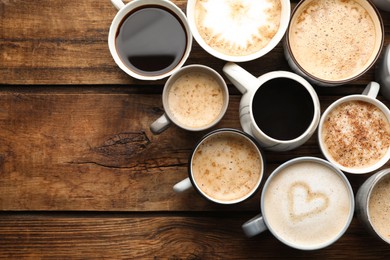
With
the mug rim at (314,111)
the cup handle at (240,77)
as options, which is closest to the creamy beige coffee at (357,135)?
the mug rim at (314,111)

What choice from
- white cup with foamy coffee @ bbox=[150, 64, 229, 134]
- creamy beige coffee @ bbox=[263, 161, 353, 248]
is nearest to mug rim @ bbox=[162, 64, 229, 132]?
white cup with foamy coffee @ bbox=[150, 64, 229, 134]

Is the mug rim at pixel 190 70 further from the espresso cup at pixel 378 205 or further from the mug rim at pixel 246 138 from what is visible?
the espresso cup at pixel 378 205

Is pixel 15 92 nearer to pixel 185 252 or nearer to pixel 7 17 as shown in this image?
pixel 7 17

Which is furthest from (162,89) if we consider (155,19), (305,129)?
(305,129)

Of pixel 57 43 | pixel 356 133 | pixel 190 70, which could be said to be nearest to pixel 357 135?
pixel 356 133

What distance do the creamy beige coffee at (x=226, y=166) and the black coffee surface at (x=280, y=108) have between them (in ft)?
0.32

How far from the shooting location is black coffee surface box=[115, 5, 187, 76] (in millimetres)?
1366

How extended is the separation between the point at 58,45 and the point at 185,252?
0.66 metres

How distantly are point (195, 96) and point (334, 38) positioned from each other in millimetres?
388

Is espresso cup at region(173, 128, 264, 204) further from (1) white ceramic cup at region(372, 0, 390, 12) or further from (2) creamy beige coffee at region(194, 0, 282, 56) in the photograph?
(1) white ceramic cup at region(372, 0, 390, 12)

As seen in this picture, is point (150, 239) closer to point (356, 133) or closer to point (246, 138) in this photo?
point (246, 138)

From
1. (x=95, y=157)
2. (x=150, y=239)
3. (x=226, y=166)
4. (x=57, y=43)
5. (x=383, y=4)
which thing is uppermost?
(x=383, y=4)

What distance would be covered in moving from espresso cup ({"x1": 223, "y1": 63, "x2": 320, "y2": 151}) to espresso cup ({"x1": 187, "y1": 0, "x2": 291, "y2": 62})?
5.0 inches

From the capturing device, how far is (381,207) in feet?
4.31
